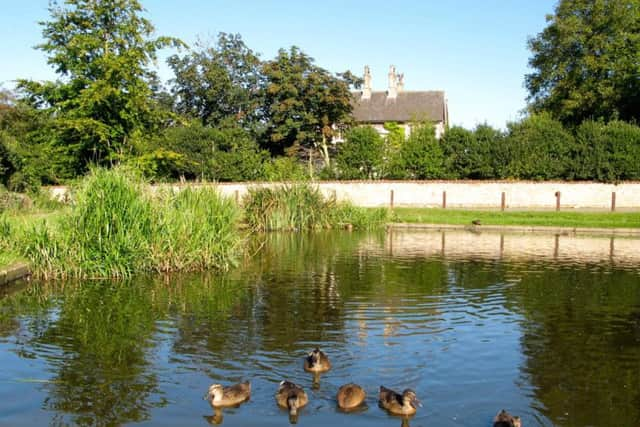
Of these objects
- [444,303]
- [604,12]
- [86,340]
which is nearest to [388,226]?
[444,303]

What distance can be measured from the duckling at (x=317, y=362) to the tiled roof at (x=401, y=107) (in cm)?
5241

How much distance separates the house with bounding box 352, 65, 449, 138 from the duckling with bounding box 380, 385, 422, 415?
52942 millimetres

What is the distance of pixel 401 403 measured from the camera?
6.44m

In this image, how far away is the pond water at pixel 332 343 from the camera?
6699 mm

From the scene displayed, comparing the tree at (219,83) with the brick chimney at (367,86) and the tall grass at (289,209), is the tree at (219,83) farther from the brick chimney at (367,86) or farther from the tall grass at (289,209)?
the tall grass at (289,209)

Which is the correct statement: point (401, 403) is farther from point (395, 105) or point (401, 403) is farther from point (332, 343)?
point (395, 105)

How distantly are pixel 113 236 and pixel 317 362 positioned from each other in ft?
23.7

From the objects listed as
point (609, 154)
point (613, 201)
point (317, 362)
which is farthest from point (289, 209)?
point (609, 154)

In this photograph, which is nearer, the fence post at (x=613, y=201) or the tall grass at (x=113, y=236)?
the tall grass at (x=113, y=236)

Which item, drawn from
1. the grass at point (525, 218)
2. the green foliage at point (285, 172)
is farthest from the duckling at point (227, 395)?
the grass at point (525, 218)

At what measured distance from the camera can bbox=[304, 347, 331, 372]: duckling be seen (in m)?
7.67

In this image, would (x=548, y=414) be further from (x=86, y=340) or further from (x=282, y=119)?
(x=282, y=119)

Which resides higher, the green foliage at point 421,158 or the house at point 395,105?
the house at point 395,105

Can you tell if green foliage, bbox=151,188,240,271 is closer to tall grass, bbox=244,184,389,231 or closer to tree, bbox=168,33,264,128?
tall grass, bbox=244,184,389,231
